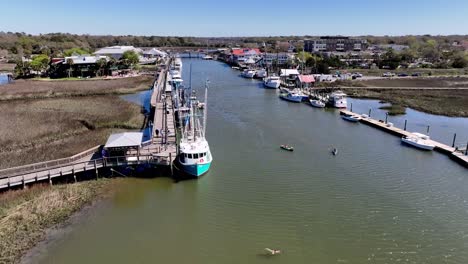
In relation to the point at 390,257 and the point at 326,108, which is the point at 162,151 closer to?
the point at 390,257

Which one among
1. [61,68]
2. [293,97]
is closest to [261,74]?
[293,97]

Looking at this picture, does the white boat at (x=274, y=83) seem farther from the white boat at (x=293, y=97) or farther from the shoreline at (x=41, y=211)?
the shoreline at (x=41, y=211)

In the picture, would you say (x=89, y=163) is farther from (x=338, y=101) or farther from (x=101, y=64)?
(x=101, y=64)

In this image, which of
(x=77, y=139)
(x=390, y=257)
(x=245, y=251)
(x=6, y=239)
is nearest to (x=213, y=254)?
(x=245, y=251)

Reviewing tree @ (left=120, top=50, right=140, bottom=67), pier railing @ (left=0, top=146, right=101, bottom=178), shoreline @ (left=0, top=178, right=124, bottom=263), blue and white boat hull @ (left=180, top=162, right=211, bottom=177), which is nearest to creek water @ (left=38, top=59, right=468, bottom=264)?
blue and white boat hull @ (left=180, top=162, right=211, bottom=177)

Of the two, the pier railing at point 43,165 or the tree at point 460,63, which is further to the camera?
the tree at point 460,63

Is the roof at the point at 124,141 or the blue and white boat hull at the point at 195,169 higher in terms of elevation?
the roof at the point at 124,141

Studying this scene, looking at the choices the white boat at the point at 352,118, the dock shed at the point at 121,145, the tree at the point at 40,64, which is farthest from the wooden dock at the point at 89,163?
the tree at the point at 40,64
